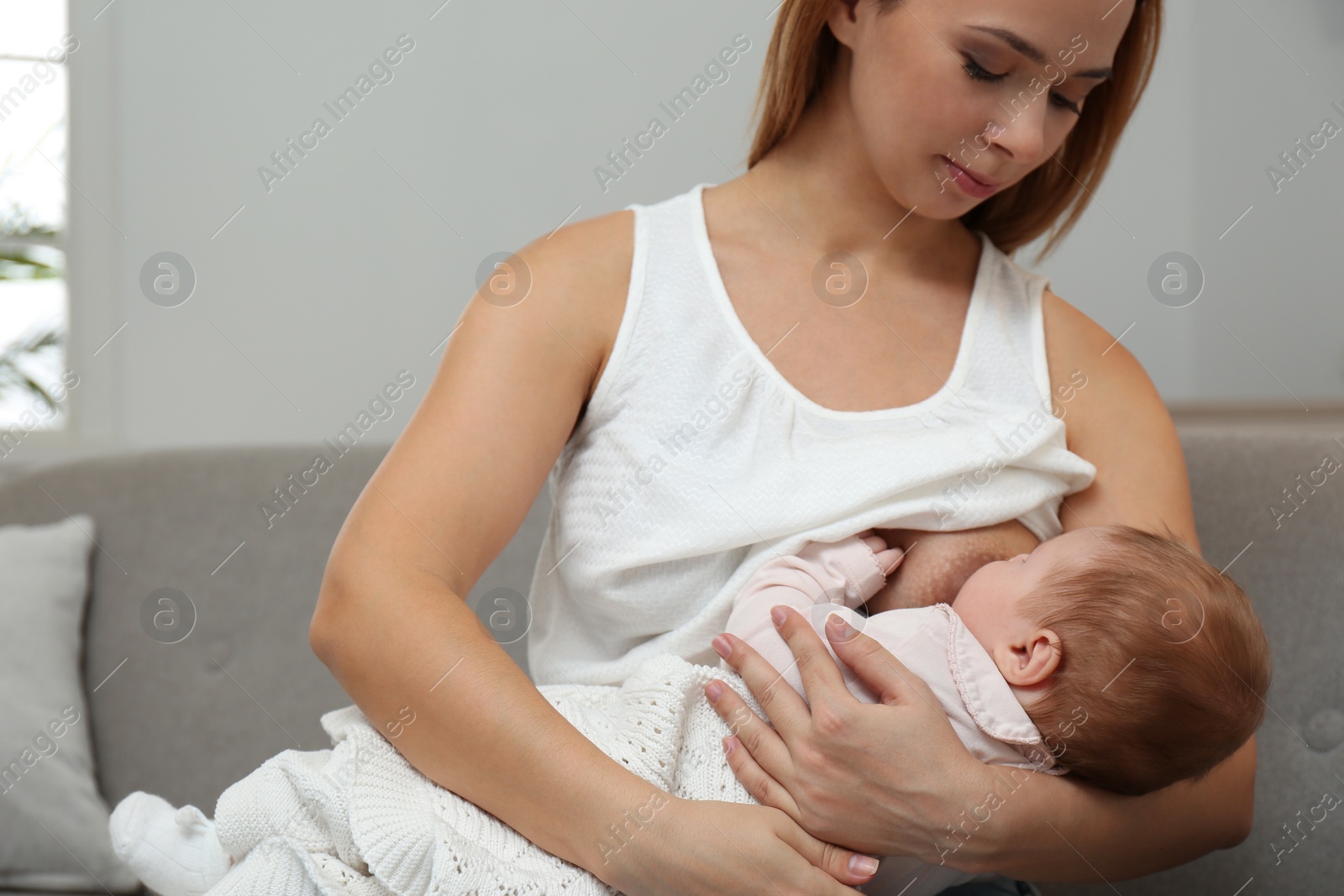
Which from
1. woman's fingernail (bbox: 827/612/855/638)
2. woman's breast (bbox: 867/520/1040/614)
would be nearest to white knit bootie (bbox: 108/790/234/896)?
woman's fingernail (bbox: 827/612/855/638)

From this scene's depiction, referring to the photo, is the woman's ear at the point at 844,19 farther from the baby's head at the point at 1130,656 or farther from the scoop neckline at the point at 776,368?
the baby's head at the point at 1130,656

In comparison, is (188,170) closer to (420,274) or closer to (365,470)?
(420,274)

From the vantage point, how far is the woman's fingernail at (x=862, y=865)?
0.92m

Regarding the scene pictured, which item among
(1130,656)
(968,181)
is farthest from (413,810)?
(968,181)

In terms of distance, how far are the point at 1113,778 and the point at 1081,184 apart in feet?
2.67

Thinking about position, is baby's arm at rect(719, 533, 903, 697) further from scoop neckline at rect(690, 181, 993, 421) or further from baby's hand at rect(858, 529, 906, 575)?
scoop neckline at rect(690, 181, 993, 421)

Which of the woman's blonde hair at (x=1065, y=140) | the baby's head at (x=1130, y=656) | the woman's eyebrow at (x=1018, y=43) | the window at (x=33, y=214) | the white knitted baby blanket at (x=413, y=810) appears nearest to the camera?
the white knitted baby blanket at (x=413, y=810)

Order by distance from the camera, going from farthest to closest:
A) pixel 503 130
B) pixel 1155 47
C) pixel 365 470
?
pixel 503 130 < pixel 365 470 < pixel 1155 47

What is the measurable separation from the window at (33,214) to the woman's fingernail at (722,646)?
2.61 metres

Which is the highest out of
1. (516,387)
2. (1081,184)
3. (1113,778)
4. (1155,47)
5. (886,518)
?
(1155,47)

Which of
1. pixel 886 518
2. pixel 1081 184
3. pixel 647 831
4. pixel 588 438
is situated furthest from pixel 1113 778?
pixel 1081 184

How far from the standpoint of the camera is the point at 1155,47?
1309 mm

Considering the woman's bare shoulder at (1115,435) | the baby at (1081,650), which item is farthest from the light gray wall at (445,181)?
the baby at (1081,650)

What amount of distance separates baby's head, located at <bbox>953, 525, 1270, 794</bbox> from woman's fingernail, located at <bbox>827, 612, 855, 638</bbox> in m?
0.17
